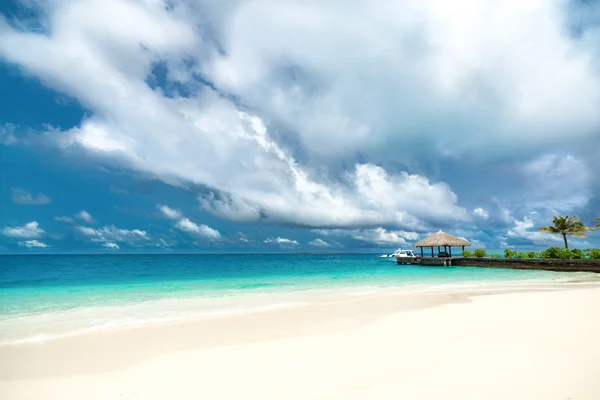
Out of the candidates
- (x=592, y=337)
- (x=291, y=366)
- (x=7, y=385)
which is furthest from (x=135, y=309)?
(x=592, y=337)

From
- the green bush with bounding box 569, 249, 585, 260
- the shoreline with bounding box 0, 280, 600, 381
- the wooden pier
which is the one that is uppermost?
the green bush with bounding box 569, 249, 585, 260

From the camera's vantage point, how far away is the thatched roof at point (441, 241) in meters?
39.2

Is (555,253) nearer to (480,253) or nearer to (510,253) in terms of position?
(510,253)

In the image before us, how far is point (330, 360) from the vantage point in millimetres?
4969

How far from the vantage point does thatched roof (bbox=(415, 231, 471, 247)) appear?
39.2 metres

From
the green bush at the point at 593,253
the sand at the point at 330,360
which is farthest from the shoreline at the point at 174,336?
the green bush at the point at 593,253

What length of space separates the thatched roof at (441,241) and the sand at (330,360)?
32.9 metres

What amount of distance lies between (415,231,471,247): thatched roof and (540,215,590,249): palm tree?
10.1 meters

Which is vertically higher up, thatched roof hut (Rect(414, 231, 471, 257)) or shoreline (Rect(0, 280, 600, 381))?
thatched roof hut (Rect(414, 231, 471, 257))

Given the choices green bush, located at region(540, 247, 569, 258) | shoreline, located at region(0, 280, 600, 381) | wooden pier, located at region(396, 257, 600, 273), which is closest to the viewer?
shoreline, located at region(0, 280, 600, 381)

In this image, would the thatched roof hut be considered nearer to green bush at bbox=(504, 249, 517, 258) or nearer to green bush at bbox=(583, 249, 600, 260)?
green bush at bbox=(504, 249, 517, 258)

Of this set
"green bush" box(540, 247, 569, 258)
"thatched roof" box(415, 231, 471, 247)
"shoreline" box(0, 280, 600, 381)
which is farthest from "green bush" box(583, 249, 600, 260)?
"shoreline" box(0, 280, 600, 381)

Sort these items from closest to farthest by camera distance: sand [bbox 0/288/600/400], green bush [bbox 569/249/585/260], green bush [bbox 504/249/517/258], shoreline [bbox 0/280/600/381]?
1. sand [bbox 0/288/600/400]
2. shoreline [bbox 0/280/600/381]
3. green bush [bbox 569/249/585/260]
4. green bush [bbox 504/249/517/258]

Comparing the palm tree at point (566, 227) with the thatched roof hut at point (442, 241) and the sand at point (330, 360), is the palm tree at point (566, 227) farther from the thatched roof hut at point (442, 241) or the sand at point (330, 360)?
the sand at point (330, 360)
